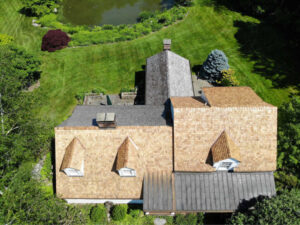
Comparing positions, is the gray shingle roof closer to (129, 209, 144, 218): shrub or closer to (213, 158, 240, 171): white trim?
(213, 158, 240, 171): white trim

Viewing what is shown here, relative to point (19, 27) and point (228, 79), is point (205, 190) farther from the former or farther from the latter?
point (19, 27)

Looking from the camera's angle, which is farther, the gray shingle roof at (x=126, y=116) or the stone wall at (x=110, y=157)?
the gray shingle roof at (x=126, y=116)

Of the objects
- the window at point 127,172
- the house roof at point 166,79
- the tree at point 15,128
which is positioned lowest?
the window at point 127,172

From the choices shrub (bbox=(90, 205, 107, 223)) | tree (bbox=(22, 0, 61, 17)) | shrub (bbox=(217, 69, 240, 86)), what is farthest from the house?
tree (bbox=(22, 0, 61, 17))

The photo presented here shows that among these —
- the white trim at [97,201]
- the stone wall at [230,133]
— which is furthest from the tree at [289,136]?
the white trim at [97,201]

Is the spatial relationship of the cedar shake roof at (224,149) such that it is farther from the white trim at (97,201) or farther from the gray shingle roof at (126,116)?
the white trim at (97,201)
